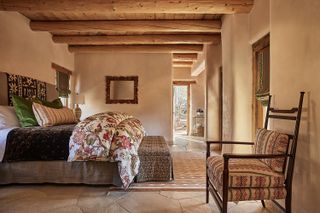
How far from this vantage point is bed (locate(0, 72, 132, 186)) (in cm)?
314

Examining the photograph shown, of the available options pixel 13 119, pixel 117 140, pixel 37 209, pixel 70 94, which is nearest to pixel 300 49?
pixel 117 140

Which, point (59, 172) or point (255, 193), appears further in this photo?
point (59, 172)

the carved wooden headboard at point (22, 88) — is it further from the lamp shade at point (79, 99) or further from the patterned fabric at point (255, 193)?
the patterned fabric at point (255, 193)

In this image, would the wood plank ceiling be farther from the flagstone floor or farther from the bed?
the flagstone floor

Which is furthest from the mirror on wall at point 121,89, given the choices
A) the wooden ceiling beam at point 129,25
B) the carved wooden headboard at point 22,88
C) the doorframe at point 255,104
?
the doorframe at point 255,104

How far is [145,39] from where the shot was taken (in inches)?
231

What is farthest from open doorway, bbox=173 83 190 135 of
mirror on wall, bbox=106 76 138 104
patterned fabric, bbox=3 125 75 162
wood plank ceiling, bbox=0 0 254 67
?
patterned fabric, bbox=3 125 75 162

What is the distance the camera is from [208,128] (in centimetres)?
662

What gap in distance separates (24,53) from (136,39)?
7.57 feet

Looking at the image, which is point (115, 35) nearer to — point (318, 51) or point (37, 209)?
point (37, 209)

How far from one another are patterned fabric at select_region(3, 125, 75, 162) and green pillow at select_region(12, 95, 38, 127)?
0.45m

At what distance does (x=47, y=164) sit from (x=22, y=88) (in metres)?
1.83

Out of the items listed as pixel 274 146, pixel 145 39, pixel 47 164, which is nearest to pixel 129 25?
pixel 145 39

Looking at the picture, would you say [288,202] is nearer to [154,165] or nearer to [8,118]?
[154,165]
